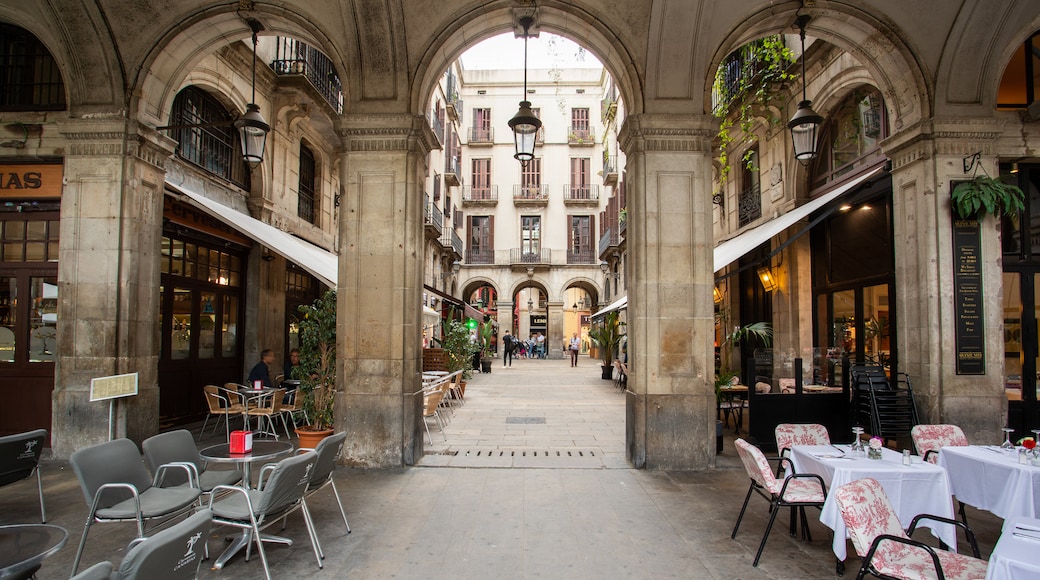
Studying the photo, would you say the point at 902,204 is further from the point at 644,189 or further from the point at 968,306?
the point at 644,189

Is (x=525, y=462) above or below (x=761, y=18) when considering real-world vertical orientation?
below

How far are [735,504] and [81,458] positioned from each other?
17.1 ft

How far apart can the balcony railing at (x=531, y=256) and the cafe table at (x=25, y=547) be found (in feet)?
93.6

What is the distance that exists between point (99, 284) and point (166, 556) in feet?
19.3

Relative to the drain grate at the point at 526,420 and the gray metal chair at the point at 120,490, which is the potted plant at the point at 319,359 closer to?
the gray metal chair at the point at 120,490

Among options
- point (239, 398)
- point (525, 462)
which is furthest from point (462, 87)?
point (525, 462)

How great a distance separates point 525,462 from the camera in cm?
660

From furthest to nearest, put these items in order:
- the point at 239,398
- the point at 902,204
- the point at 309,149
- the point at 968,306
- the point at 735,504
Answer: the point at 309,149, the point at 239,398, the point at 902,204, the point at 968,306, the point at 735,504

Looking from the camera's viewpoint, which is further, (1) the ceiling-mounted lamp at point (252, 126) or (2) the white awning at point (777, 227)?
(2) the white awning at point (777, 227)

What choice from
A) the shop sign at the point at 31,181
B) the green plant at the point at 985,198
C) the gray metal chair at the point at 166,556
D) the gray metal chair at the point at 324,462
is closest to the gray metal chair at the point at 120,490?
the gray metal chair at the point at 324,462

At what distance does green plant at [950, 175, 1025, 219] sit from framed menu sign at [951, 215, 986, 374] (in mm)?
146

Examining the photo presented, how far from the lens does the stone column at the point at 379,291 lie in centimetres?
636

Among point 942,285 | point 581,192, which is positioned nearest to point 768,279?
point 942,285

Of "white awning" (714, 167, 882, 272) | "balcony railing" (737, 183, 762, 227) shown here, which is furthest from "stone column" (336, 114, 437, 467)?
"balcony railing" (737, 183, 762, 227)
